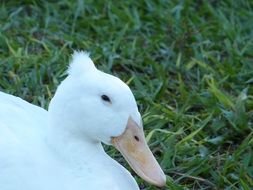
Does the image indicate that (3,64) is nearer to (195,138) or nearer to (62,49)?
(62,49)

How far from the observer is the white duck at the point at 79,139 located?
290 centimetres

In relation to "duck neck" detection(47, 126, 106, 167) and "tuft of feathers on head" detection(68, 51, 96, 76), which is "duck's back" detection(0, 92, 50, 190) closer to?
"duck neck" detection(47, 126, 106, 167)

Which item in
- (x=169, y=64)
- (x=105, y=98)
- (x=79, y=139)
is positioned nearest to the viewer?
(x=105, y=98)

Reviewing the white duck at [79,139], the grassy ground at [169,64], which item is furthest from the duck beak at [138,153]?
the grassy ground at [169,64]

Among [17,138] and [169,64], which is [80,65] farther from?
[169,64]

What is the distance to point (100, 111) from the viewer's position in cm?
292

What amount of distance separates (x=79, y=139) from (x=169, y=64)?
60.7 inches

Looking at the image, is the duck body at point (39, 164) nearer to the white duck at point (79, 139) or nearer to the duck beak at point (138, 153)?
the white duck at point (79, 139)

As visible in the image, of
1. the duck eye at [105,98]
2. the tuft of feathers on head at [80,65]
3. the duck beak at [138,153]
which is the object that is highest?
the tuft of feathers on head at [80,65]

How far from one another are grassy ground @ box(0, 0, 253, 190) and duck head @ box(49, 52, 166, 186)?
46 cm

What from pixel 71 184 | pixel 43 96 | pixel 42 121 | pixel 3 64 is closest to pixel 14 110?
pixel 42 121

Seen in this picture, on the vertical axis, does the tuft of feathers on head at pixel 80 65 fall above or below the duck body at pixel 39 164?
above

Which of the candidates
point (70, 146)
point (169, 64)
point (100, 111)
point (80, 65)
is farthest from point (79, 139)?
point (169, 64)

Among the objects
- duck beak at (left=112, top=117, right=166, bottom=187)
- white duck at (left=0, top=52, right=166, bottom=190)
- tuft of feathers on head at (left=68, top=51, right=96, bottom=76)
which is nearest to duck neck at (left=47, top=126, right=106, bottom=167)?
white duck at (left=0, top=52, right=166, bottom=190)
